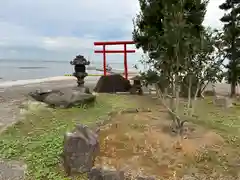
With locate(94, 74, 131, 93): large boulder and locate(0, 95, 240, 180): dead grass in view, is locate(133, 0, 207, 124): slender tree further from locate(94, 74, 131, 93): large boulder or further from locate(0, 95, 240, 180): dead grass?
locate(94, 74, 131, 93): large boulder

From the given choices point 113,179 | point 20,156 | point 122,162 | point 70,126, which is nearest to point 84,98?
point 70,126

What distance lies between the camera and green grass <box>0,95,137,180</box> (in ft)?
13.2

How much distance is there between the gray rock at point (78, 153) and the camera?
379cm

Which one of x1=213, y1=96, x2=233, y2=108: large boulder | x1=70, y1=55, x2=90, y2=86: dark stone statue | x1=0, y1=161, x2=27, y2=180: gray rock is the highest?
x1=70, y1=55, x2=90, y2=86: dark stone statue

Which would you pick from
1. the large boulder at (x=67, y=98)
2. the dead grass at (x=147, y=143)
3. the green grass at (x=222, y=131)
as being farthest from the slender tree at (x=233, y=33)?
the large boulder at (x=67, y=98)

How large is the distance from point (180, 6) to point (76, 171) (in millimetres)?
3041

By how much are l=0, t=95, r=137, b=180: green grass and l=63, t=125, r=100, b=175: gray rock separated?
0.19 meters

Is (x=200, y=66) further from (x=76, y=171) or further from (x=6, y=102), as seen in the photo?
(x=6, y=102)

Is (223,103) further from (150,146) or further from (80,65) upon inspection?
(80,65)

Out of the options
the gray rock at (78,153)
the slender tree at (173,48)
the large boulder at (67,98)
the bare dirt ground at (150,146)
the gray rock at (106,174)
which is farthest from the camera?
the large boulder at (67,98)

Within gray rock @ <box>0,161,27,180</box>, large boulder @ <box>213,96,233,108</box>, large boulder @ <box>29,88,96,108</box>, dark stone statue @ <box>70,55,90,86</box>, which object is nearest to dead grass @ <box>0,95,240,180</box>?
gray rock @ <box>0,161,27,180</box>

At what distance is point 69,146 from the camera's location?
385cm

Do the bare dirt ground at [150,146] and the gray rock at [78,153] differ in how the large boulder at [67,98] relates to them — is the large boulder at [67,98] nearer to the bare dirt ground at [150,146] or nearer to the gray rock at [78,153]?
the bare dirt ground at [150,146]

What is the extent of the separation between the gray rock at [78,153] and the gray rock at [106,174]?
1.39 feet
